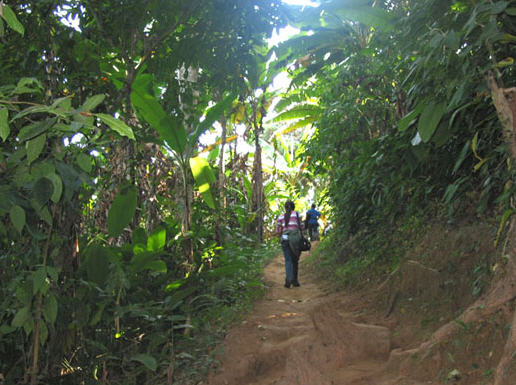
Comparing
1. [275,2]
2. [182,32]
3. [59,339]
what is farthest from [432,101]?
[59,339]

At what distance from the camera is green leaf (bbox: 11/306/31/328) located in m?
2.65

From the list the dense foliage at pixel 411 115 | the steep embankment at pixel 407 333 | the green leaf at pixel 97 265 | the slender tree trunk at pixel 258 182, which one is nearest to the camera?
the steep embankment at pixel 407 333

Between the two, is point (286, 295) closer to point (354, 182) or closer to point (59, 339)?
point (354, 182)

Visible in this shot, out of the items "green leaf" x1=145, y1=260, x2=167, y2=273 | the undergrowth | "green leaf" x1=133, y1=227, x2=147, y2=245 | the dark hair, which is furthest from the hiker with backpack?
"green leaf" x1=145, y1=260, x2=167, y2=273

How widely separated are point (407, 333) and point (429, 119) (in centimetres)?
184

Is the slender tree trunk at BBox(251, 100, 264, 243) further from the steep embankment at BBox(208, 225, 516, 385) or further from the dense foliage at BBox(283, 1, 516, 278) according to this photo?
the steep embankment at BBox(208, 225, 516, 385)

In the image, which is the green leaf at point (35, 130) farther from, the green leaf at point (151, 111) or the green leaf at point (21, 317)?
the green leaf at point (151, 111)

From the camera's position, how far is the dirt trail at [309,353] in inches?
131

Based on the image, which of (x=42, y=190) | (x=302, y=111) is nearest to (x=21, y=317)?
(x=42, y=190)

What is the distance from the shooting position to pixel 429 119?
330 centimetres

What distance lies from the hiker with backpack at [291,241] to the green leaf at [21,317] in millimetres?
4866

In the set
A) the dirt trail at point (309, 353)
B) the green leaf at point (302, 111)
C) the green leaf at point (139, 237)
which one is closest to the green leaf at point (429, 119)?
the dirt trail at point (309, 353)

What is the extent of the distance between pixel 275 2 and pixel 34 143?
238 centimetres

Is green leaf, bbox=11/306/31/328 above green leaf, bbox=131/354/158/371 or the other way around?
above
